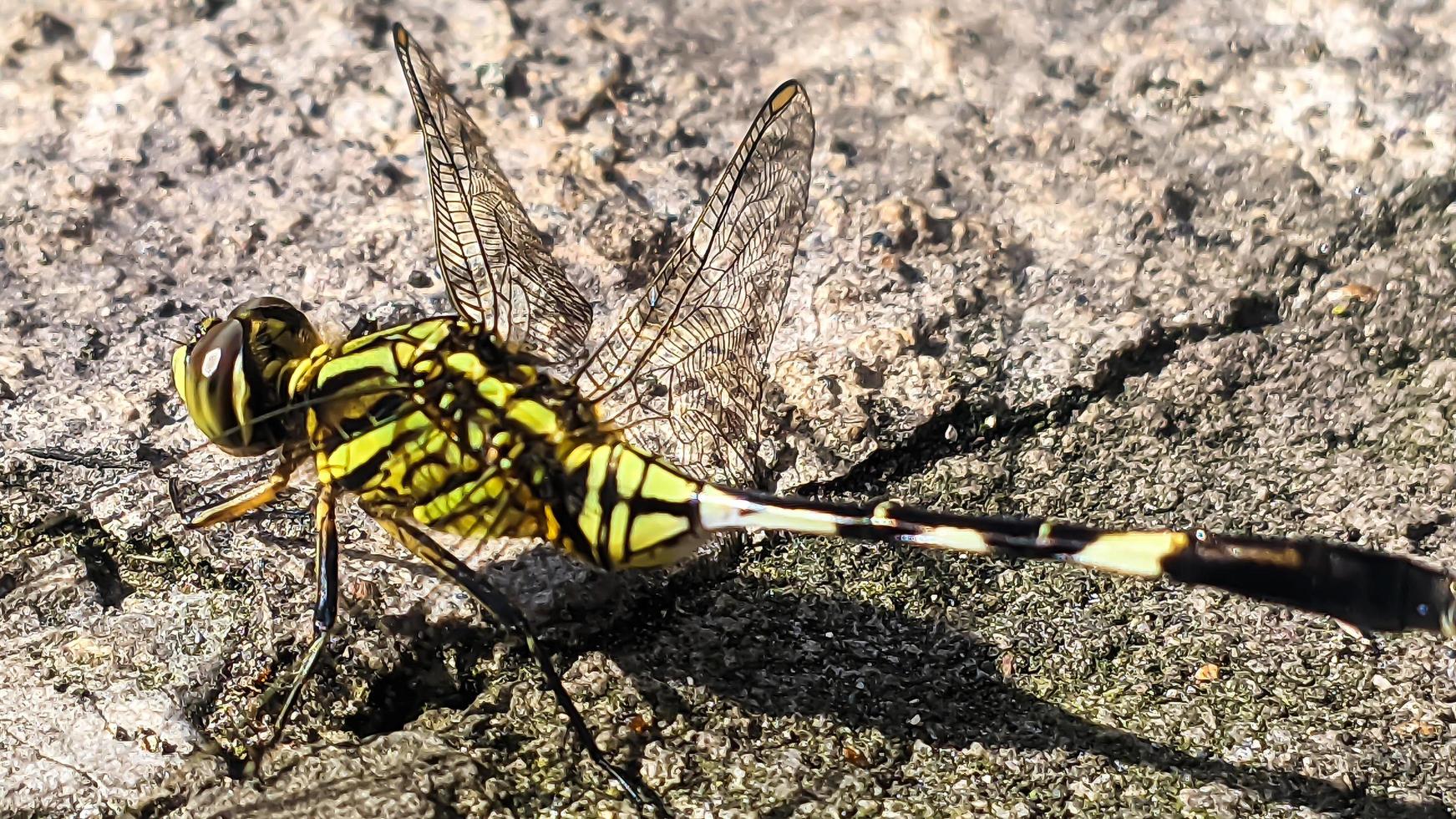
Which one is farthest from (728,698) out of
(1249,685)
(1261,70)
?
(1261,70)

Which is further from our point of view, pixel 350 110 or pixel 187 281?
pixel 350 110

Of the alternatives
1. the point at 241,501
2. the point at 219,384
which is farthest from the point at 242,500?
the point at 219,384

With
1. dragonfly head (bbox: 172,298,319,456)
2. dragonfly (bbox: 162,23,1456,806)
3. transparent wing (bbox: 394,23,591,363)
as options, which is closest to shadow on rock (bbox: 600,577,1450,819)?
dragonfly (bbox: 162,23,1456,806)

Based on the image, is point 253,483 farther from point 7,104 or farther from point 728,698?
point 7,104

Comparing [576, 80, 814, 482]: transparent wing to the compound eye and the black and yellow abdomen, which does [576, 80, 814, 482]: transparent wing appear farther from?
the compound eye

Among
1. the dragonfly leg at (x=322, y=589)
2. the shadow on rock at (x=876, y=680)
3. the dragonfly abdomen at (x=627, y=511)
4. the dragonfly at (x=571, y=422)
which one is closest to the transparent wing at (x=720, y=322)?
the dragonfly at (x=571, y=422)
